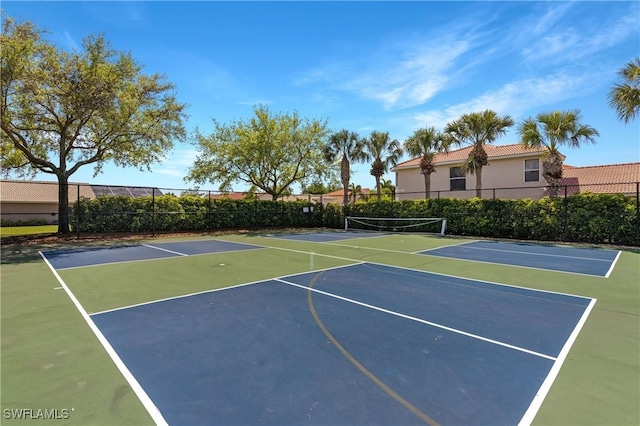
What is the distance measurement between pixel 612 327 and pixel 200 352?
5285 mm

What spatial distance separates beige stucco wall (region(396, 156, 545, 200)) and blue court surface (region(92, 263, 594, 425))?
15.6 meters

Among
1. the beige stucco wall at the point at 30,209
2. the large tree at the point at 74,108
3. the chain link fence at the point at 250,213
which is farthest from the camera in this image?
the beige stucco wall at the point at 30,209

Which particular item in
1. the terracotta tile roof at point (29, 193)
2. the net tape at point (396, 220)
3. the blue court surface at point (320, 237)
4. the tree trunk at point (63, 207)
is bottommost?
the blue court surface at point (320, 237)

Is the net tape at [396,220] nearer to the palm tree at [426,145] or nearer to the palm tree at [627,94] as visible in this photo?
the palm tree at [426,145]

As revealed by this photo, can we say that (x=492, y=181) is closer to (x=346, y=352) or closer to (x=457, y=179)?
(x=457, y=179)

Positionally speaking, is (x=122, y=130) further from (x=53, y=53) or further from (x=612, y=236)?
(x=612, y=236)

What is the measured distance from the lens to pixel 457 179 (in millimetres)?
24703

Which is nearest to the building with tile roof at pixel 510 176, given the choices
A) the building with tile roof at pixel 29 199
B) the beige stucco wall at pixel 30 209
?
the building with tile roof at pixel 29 199

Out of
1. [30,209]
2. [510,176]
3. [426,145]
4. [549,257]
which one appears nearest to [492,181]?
[510,176]

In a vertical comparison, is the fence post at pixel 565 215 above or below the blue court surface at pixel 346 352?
above

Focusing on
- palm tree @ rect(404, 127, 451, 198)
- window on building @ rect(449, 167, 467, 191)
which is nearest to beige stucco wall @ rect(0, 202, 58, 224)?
palm tree @ rect(404, 127, 451, 198)

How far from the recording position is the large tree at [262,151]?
24016 millimetres

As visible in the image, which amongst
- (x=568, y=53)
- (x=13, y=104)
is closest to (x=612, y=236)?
(x=568, y=53)

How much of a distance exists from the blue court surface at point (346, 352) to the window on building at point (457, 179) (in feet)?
64.0
